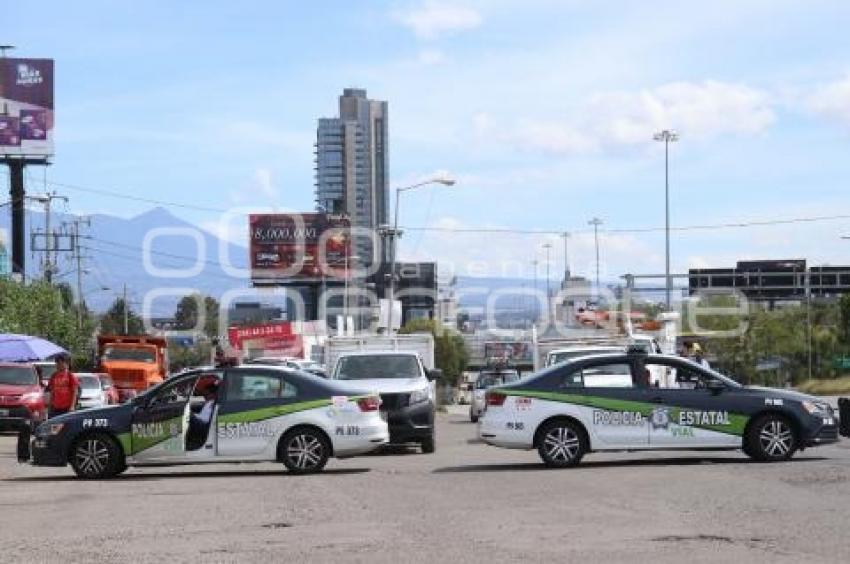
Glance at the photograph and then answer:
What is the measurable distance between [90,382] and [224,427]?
838 inches

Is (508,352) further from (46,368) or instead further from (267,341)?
(46,368)

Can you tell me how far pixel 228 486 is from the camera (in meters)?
16.5

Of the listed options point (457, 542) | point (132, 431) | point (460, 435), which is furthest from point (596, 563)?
point (460, 435)

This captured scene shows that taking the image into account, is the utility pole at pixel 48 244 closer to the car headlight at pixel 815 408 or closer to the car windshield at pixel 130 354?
the car windshield at pixel 130 354

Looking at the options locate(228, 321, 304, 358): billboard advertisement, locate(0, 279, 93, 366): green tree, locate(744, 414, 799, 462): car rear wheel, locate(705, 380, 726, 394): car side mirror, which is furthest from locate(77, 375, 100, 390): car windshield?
locate(228, 321, 304, 358): billboard advertisement

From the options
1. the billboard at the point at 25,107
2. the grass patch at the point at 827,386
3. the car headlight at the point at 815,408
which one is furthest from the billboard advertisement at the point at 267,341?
the car headlight at the point at 815,408

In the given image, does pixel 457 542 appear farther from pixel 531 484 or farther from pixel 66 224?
pixel 66 224

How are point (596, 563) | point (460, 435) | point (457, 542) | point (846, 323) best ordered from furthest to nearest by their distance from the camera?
point (846, 323)
point (460, 435)
point (457, 542)
point (596, 563)

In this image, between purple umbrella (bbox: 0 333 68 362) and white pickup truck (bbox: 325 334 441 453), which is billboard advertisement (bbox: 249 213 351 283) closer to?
purple umbrella (bbox: 0 333 68 362)

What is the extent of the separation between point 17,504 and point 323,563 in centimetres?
615

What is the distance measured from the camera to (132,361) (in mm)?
48906

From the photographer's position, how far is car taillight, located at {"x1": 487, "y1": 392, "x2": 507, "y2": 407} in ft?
60.2

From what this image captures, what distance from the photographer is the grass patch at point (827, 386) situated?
7393 cm

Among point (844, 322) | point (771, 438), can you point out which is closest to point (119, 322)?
point (844, 322)
